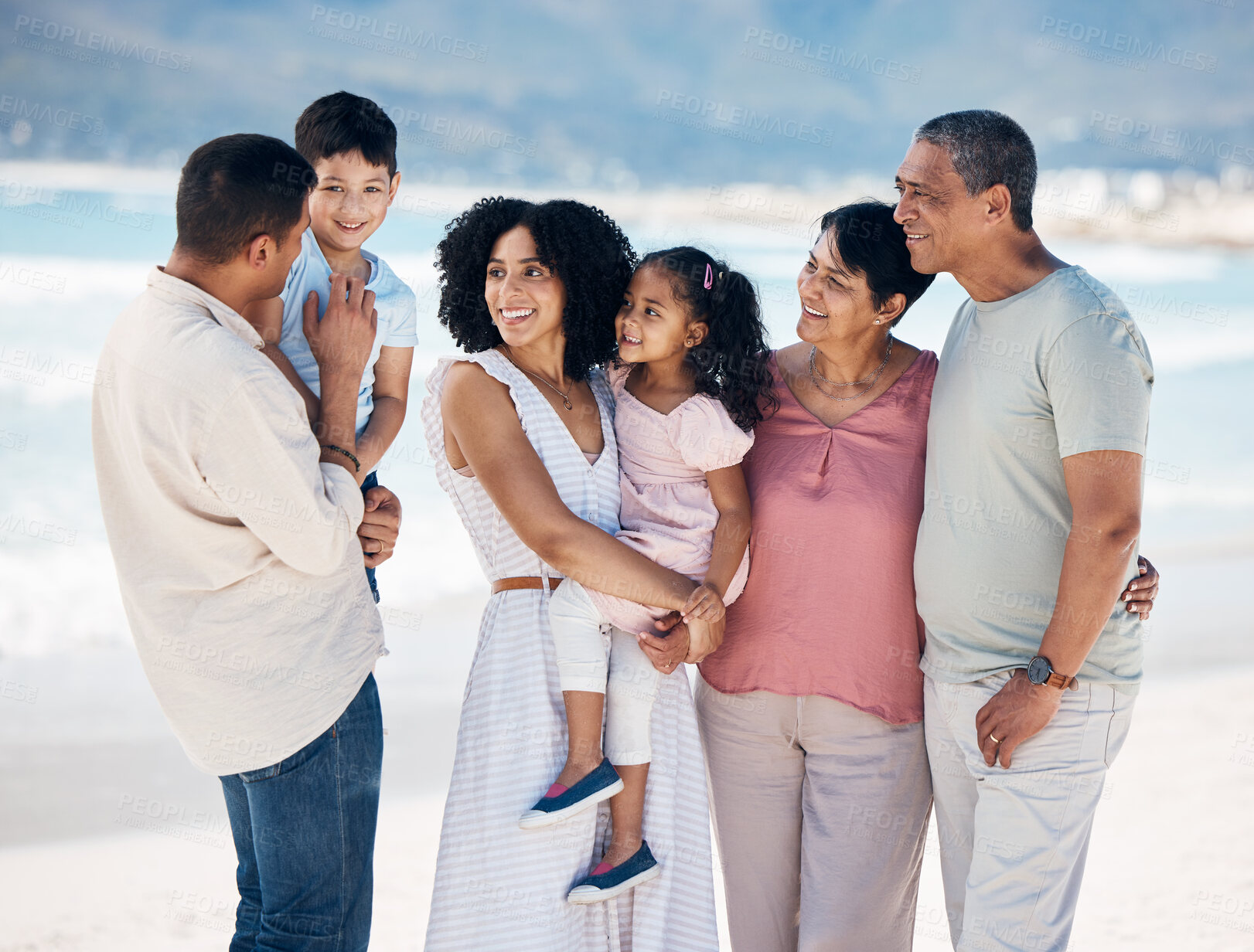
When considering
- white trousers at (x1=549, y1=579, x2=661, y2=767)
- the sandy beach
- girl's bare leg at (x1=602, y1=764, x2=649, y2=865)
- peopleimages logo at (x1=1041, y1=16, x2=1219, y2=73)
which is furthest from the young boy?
peopleimages logo at (x1=1041, y1=16, x2=1219, y2=73)

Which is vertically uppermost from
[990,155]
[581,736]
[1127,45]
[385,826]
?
[1127,45]

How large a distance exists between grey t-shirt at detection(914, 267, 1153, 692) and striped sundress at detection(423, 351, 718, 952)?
2.23 feet

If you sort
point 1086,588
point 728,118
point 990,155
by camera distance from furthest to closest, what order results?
point 728,118
point 990,155
point 1086,588

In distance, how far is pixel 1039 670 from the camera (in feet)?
7.25

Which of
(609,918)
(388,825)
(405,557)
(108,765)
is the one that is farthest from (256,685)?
(405,557)

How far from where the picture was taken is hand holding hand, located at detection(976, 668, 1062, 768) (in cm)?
222

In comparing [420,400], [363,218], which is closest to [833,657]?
[363,218]

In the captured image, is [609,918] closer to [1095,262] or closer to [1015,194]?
[1015,194]

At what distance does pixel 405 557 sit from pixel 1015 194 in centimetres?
775

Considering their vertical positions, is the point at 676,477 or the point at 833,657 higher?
the point at 676,477

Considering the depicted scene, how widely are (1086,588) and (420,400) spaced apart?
1121cm

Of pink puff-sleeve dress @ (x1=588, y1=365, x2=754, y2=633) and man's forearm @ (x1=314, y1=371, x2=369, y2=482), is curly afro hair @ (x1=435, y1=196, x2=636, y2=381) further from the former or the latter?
man's forearm @ (x1=314, y1=371, x2=369, y2=482)

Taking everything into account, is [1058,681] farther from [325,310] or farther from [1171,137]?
[1171,137]

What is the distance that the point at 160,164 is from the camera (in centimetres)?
1353
